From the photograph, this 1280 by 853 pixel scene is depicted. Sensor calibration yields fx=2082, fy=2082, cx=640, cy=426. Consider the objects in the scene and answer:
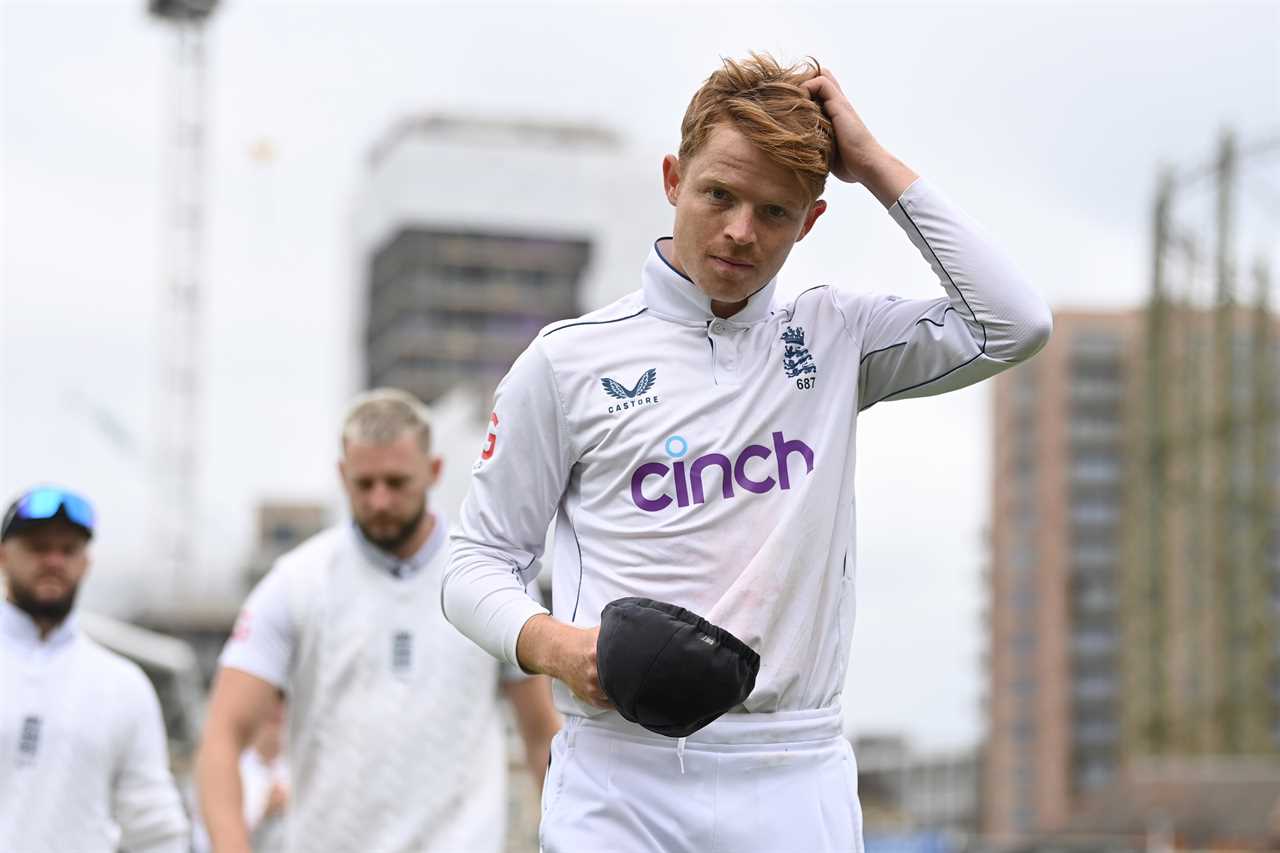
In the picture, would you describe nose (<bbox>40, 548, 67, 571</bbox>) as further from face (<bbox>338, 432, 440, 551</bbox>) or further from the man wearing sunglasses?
face (<bbox>338, 432, 440, 551</bbox>)

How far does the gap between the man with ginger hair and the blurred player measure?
2737 mm

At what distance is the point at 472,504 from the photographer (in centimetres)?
409

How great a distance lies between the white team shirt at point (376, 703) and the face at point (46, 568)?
0.62 metres

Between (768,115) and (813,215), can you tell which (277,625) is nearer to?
(813,215)

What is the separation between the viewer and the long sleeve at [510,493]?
4008mm

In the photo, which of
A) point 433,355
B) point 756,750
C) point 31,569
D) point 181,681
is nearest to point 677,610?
point 756,750

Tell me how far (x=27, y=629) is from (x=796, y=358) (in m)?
3.97

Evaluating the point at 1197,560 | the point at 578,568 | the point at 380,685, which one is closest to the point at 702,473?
the point at 578,568

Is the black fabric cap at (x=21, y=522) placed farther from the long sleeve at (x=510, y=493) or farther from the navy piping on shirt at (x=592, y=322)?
the navy piping on shirt at (x=592, y=322)

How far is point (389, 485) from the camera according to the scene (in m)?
6.80

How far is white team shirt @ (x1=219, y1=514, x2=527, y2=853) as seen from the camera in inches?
264

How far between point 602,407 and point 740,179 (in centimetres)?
52

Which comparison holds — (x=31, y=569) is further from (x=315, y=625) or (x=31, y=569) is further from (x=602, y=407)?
(x=602, y=407)

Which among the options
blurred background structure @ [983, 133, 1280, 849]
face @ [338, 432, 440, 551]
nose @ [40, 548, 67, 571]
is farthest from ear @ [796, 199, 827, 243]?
blurred background structure @ [983, 133, 1280, 849]
